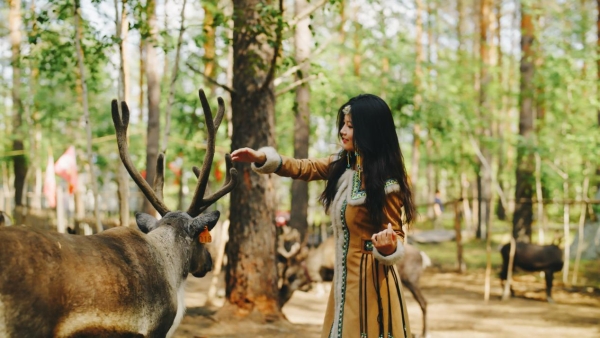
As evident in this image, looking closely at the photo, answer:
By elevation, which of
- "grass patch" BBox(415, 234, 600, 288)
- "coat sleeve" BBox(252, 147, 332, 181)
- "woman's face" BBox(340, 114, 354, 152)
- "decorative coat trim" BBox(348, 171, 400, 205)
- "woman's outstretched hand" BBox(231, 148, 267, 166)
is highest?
"woman's face" BBox(340, 114, 354, 152)

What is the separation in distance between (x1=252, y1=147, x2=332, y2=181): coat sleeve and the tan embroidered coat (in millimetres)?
261

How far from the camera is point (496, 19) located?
22781 millimetres

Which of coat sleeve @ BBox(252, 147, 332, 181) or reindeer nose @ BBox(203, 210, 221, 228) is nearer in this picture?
coat sleeve @ BBox(252, 147, 332, 181)

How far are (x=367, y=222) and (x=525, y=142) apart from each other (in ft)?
36.7

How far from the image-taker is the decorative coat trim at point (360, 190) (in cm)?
311

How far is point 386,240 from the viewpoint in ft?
9.30

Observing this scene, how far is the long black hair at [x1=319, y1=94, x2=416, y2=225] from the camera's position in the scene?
3082 millimetres

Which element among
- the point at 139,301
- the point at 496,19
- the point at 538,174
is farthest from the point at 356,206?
the point at 496,19

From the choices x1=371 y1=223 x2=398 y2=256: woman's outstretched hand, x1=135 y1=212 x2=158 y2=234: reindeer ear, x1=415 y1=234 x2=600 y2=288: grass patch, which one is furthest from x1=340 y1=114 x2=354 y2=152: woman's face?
x1=415 y1=234 x2=600 y2=288: grass patch

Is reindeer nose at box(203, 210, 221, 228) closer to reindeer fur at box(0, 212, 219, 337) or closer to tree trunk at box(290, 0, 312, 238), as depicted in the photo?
reindeer fur at box(0, 212, 219, 337)

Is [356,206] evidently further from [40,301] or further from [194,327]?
[194,327]

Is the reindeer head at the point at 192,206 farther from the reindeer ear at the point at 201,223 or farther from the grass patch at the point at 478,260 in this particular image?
the grass patch at the point at 478,260

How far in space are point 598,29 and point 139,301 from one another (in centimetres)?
1463

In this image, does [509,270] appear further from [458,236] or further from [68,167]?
[68,167]
